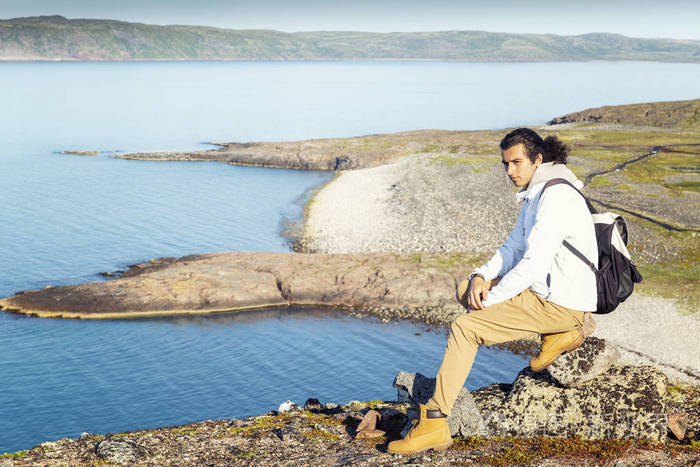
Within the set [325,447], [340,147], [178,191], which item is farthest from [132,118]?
[325,447]

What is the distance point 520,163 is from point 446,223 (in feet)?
171

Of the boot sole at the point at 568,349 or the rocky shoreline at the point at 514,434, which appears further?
the boot sole at the point at 568,349

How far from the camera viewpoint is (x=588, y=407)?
11180mm

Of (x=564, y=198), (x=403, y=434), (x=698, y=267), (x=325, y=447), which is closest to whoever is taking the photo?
(x=564, y=198)

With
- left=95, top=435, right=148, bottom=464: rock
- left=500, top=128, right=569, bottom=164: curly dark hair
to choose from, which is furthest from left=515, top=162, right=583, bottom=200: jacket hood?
left=95, top=435, right=148, bottom=464: rock

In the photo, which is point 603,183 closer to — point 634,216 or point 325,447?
point 634,216

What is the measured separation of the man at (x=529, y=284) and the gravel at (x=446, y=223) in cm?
2421

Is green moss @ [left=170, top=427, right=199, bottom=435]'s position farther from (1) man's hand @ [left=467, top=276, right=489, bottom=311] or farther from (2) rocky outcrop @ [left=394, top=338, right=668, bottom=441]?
(1) man's hand @ [left=467, top=276, right=489, bottom=311]

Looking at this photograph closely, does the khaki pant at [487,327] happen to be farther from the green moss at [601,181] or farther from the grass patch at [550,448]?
the green moss at [601,181]

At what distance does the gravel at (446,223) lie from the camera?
3372cm

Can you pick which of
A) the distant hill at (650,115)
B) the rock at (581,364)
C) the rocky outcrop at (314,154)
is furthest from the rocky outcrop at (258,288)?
the distant hill at (650,115)

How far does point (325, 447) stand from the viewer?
1192cm

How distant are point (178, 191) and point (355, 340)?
54871mm

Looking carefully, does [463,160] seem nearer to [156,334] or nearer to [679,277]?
[679,277]
